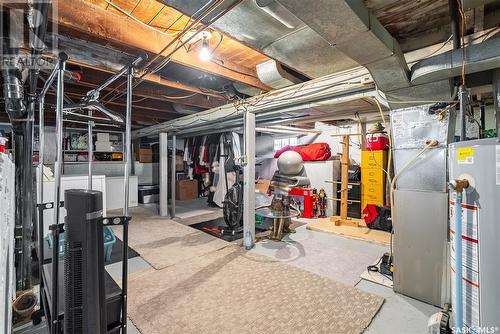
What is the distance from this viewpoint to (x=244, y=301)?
1987mm

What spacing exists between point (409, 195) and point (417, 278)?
74cm

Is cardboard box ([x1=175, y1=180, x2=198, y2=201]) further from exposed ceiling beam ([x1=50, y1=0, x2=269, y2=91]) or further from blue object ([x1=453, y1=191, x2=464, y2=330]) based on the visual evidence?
blue object ([x1=453, y1=191, x2=464, y2=330])

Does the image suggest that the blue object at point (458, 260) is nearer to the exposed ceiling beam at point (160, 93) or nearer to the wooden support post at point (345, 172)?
the wooden support post at point (345, 172)

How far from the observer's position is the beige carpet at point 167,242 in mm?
2906

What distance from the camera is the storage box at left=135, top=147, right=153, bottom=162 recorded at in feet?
23.4

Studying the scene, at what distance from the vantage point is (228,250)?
3.14 m

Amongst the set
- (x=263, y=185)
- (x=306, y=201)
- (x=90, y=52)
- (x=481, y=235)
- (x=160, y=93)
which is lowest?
(x=306, y=201)

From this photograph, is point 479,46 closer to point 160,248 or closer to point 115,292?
point 115,292

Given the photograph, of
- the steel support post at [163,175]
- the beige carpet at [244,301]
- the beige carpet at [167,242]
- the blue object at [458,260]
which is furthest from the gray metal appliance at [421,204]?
the steel support post at [163,175]

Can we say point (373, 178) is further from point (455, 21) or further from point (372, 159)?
point (455, 21)

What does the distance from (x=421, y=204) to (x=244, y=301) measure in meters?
1.79

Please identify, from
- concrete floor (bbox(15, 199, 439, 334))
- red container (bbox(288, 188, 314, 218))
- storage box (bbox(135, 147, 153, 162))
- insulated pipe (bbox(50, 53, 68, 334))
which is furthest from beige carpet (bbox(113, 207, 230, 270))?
storage box (bbox(135, 147, 153, 162))

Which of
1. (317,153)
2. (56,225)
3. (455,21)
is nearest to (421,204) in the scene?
(455,21)

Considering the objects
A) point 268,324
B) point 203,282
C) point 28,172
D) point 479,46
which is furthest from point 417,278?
point 28,172
